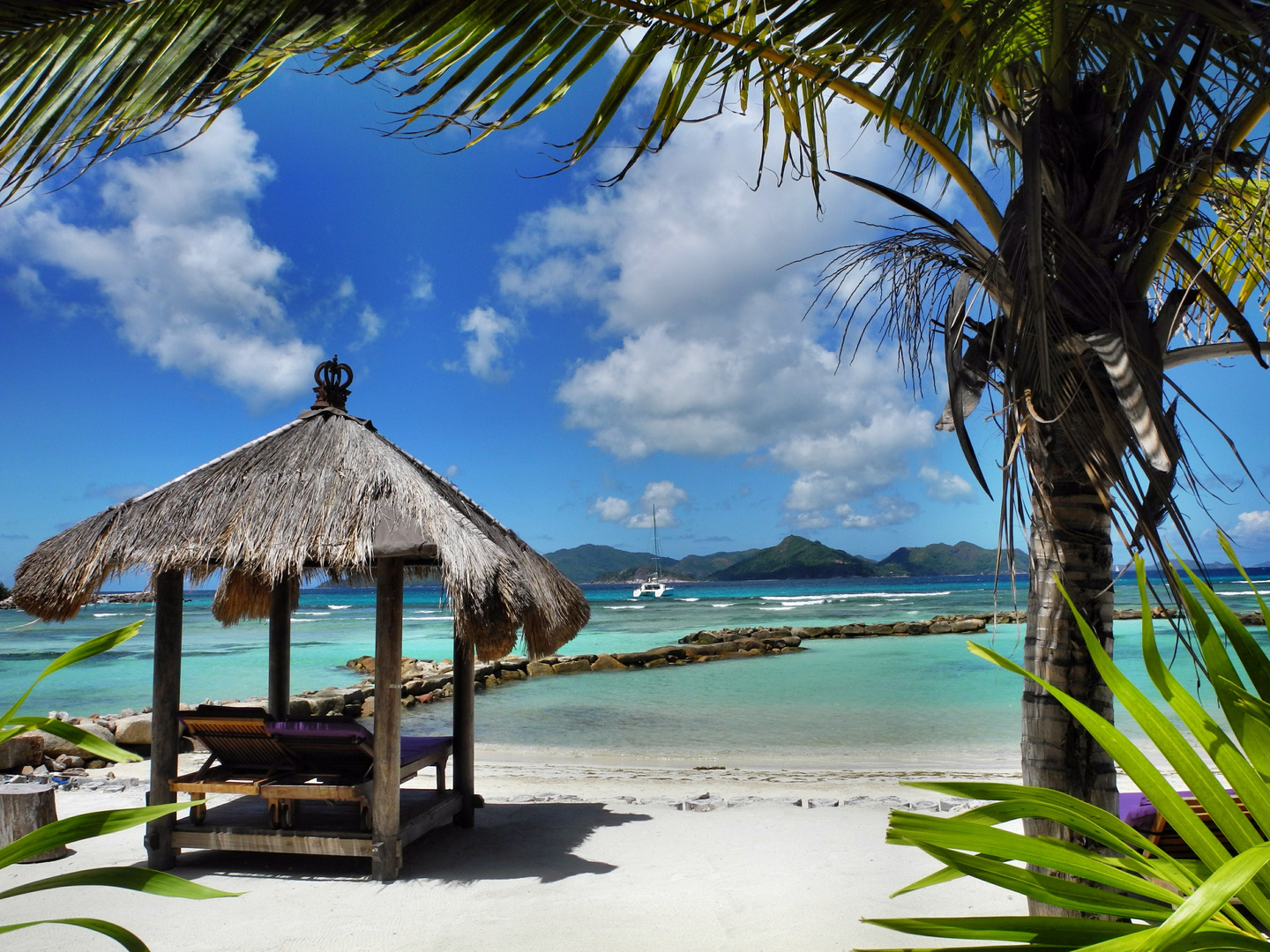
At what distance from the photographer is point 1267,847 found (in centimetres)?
88

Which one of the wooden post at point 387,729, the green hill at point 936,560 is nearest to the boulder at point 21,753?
A: the wooden post at point 387,729

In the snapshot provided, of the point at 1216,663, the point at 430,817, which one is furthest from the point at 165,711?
the point at 1216,663

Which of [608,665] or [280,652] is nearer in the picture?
[280,652]

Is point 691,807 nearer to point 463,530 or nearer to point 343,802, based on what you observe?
point 343,802

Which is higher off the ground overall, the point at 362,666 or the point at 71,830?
the point at 71,830

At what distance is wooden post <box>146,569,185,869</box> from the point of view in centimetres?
523

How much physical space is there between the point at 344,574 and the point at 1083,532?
5.46m

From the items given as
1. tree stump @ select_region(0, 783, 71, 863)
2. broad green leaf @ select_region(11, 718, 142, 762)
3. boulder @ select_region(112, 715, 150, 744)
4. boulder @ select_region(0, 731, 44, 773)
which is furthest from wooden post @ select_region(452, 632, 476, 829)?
boulder @ select_region(112, 715, 150, 744)

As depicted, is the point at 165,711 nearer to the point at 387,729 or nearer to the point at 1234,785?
the point at 387,729

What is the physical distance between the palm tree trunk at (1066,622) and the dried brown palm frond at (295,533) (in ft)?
10.1

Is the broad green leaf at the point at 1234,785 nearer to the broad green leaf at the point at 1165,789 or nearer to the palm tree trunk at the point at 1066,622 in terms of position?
the broad green leaf at the point at 1165,789

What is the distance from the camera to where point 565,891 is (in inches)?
187

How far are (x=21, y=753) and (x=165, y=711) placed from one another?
5.41m

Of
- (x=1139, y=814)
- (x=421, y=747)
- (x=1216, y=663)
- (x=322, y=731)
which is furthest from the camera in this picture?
(x=421, y=747)
